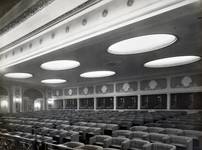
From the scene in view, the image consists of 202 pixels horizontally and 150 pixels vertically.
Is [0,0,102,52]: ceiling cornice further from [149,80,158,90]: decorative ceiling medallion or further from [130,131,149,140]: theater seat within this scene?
[149,80,158,90]: decorative ceiling medallion

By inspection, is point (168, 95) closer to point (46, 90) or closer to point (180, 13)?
point (180, 13)

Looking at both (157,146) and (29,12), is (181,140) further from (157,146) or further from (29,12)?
(29,12)

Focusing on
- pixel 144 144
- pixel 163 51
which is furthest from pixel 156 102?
pixel 144 144

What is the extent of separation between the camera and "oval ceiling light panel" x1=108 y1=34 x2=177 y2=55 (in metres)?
7.13

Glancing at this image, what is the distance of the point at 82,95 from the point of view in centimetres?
2059

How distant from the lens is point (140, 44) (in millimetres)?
7867

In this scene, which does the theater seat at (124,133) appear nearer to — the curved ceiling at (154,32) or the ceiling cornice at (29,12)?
the curved ceiling at (154,32)

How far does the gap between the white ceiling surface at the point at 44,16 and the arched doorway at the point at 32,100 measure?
14.8 meters

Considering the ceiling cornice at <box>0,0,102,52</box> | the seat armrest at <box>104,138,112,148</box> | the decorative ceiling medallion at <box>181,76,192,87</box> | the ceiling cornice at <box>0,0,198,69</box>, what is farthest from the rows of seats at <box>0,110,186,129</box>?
the ceiling cornice at <box>0,0,102,52</box>

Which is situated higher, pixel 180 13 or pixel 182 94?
pixel 180 13

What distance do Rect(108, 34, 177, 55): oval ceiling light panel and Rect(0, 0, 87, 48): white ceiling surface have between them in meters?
2.72

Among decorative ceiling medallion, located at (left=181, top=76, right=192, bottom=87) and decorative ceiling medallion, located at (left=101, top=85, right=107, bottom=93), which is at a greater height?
decorative ceiling medallion, located at (left=181, top=76, right=192, bottom=87)

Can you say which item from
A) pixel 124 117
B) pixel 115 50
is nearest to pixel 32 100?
pixel 124 117

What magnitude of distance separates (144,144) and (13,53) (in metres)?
7.44
